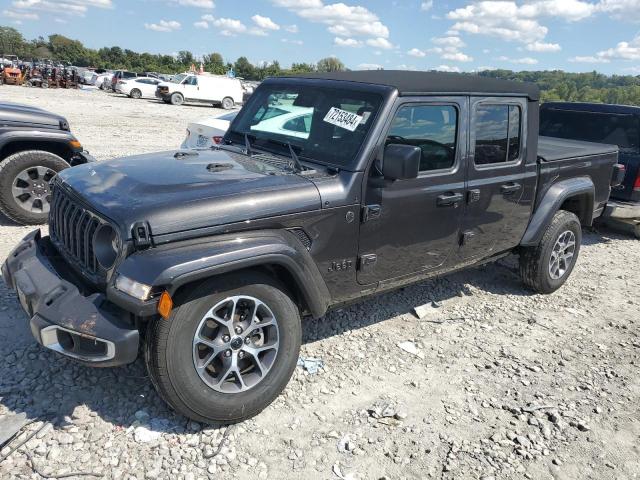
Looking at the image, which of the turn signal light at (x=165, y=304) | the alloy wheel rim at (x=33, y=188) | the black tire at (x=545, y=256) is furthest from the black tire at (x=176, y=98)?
the turn signal light at (x=165, y=304)

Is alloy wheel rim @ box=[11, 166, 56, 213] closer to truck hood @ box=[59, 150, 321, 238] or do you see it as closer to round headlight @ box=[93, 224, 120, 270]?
truck hood @ box=[59, 150, 321, 238]

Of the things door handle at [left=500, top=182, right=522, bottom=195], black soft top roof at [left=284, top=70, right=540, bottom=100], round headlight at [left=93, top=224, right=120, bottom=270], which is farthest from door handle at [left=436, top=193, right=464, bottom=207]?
round headlight at [left=93, top=224, right=120, bottom=270]

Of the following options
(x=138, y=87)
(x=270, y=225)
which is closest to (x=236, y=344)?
(x=270, y=225)

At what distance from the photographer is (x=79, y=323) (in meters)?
2.58

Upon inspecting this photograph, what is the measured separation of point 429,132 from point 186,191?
181 cm

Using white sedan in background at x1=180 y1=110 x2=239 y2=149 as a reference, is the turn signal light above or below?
below

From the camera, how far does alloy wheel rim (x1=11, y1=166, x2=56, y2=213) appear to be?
579 centimetres

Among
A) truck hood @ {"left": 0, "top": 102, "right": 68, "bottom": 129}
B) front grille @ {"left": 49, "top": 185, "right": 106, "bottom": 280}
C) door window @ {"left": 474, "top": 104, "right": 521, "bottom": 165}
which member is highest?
door window @ {"left": 474, "top": 104, "right": 521, "bottom": 165}

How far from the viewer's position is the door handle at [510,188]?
422cm

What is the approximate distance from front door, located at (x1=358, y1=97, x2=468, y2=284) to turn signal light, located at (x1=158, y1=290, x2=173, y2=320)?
1347 mm

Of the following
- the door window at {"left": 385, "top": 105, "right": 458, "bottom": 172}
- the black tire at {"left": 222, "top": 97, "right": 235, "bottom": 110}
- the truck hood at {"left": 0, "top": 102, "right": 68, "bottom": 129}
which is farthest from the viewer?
the black tire at {"left": 222, "top": 97, "right": 235, "bottom": 110}

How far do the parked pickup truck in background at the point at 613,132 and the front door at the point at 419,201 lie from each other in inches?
157

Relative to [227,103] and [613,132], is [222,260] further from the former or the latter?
[227,103]

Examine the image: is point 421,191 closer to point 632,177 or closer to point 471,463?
point 471,463
